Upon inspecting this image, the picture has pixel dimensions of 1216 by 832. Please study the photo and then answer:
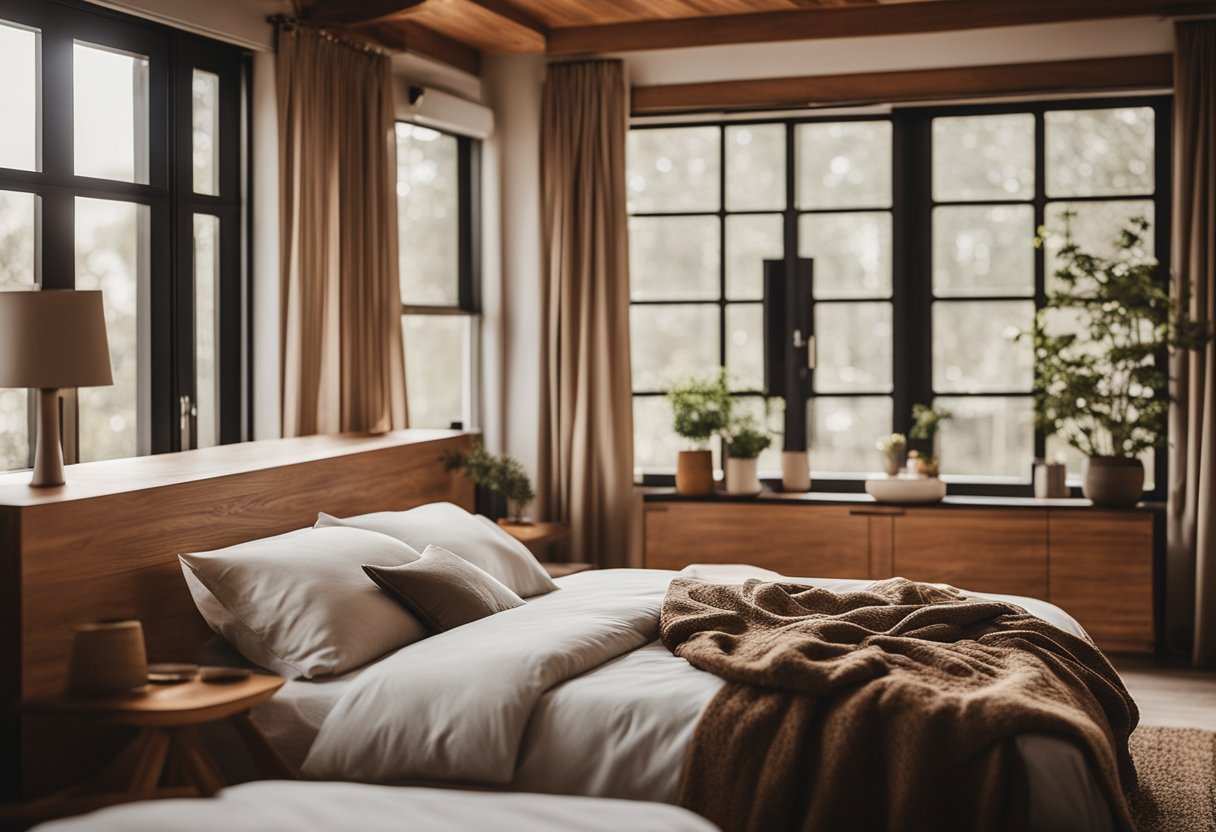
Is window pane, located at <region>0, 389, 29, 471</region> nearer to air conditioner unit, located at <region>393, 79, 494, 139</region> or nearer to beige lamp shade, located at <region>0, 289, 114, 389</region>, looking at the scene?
beige lamp shade, located at <region>0, 289, 114, 389</region>

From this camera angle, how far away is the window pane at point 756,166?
241 inches

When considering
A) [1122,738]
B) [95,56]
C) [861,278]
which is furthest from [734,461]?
[95,56]

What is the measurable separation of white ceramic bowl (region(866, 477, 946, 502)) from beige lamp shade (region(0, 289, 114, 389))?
361 cm

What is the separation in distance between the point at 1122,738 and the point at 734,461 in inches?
109

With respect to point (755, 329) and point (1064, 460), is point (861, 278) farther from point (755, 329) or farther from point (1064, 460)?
point (1064, 460)

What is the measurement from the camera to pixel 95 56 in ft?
13.6

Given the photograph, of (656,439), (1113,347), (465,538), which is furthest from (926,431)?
(465,538)

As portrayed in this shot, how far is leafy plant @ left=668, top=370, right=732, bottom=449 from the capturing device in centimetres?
588

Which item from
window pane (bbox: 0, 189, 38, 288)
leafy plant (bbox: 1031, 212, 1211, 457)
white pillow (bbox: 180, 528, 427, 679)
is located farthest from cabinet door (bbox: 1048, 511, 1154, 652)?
window pane (bbox: 0, 189, 38, 288)

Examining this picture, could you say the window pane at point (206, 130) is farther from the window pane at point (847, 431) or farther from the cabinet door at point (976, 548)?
the cabinet door at point (976, 548)

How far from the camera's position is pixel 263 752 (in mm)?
2982

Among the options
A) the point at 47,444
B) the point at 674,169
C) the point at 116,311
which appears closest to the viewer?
the point at 47,444

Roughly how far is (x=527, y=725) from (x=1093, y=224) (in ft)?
13.7

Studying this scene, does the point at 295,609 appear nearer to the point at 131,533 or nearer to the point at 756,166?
the point at 131,533
